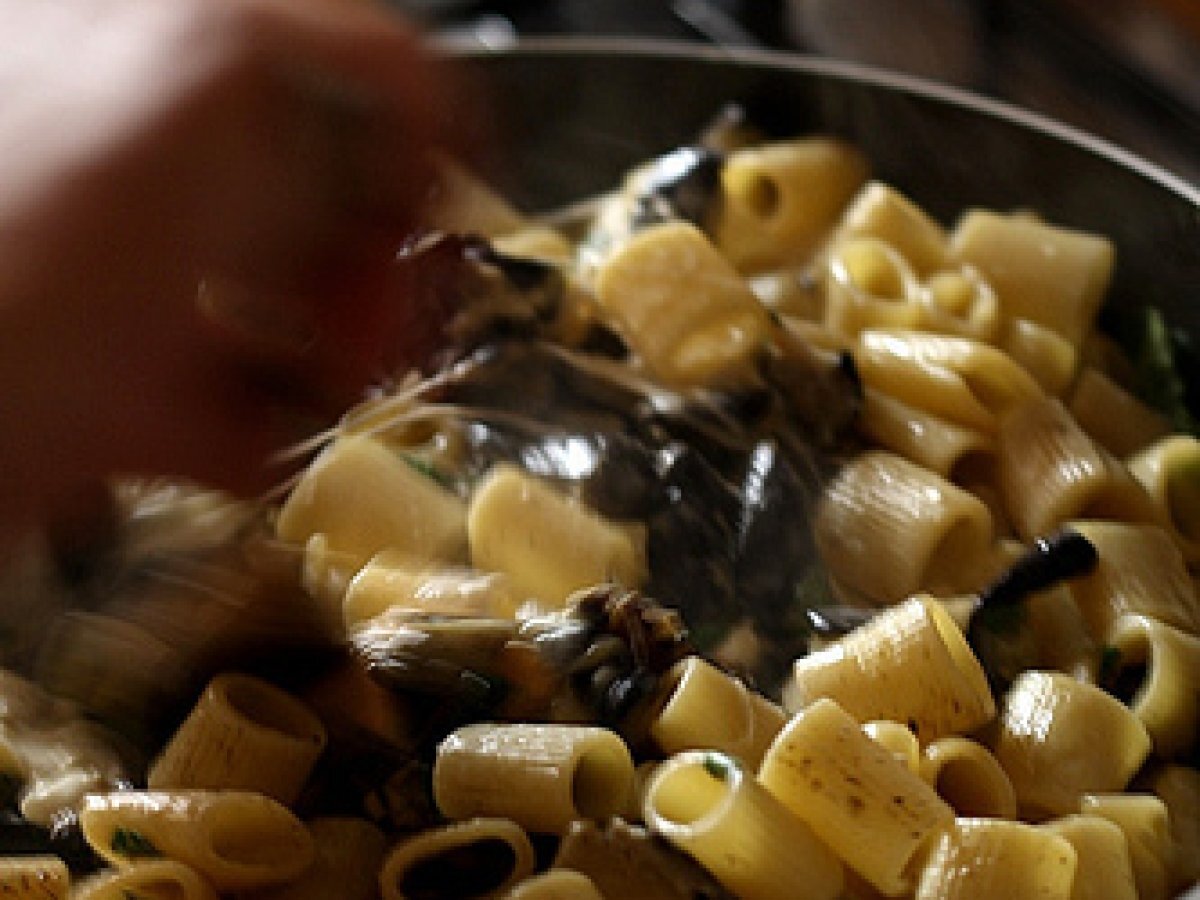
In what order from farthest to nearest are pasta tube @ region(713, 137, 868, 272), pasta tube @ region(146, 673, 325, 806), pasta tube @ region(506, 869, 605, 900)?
1. pasta tube @ region(713, 137, 868, 272)
2. pasta tube @ region(146, 673, 325, 806)
3. pasta tube @ region(506, 869, 605, 900)

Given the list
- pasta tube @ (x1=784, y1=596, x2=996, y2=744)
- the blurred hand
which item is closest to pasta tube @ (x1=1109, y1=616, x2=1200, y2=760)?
pasta tube @ (x1=784, y1=596, x2=996, y2=744)

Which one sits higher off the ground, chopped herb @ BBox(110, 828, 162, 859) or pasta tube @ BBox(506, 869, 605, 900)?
pasta tube @ BBox(506, 869, 605, 900)

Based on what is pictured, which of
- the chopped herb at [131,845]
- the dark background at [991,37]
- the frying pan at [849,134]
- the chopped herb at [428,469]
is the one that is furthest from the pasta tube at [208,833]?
the dark background at [991,37]

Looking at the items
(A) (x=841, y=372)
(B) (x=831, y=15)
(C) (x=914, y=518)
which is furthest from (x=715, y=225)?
(B) (x=831, y=15)

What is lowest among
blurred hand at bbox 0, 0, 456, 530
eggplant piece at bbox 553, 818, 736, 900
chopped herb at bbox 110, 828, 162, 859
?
chopped herb at bbox 110, 828, 162, 859

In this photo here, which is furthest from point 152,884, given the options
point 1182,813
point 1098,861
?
point 1182,813

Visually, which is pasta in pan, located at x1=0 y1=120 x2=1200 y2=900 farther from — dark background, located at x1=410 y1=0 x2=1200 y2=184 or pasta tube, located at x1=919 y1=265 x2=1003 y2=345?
dark background, located at x1=410 y1=0 x2=1200 y2=184

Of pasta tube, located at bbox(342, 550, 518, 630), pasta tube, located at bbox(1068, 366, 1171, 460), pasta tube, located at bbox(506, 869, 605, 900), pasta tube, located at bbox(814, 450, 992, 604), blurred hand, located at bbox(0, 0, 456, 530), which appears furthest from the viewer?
pasta tube, located at bbox(1068, 366, 1171, 460)
